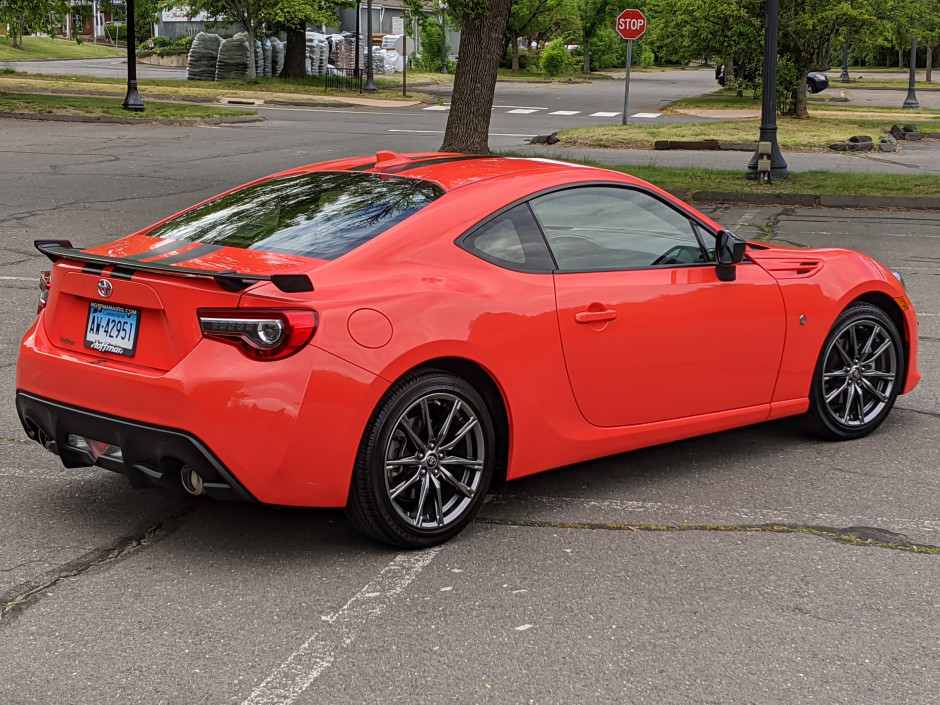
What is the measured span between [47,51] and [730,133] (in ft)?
181

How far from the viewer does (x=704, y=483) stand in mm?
5316

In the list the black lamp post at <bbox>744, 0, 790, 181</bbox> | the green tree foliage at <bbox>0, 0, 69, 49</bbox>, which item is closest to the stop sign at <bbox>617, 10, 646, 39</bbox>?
the black lamp post at <bbox>744, 0, 790, 181</bbox>

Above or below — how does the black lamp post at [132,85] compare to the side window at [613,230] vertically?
above

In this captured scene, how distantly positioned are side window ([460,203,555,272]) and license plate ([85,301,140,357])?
130 centimetres

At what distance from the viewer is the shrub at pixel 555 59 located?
57531mm

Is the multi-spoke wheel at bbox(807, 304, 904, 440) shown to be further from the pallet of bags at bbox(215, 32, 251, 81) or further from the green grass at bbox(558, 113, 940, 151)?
the pallet of bags at bbox(215, 32, 251, 81)

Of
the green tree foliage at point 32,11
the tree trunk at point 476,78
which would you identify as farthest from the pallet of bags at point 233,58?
the tree trunk at point 476,78

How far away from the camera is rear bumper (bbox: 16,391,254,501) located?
4.02 metres

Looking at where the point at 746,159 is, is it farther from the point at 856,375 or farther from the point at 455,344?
the point at 455,344

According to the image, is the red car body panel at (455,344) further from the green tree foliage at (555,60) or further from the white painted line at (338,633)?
the green tree foliage at (555,60)

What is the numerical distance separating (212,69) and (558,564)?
4243 cm

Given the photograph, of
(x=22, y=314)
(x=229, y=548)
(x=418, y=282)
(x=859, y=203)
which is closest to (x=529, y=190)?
(x=418, y=282)

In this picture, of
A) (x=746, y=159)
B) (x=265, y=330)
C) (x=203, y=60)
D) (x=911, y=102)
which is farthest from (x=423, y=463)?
(x=203, y=60)

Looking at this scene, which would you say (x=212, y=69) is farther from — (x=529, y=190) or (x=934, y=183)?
(x=529, y=190)
